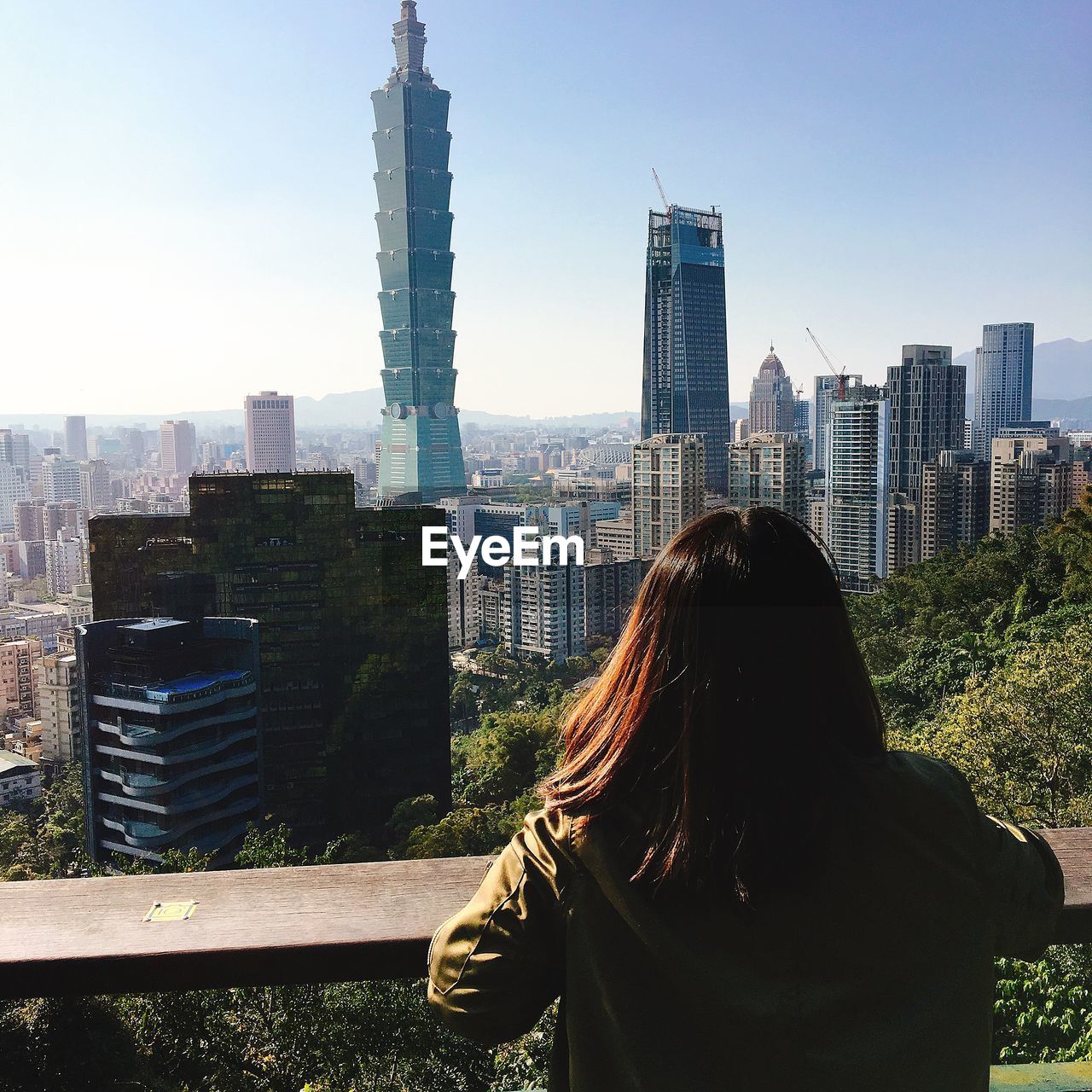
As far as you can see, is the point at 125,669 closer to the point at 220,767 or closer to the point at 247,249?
the point at 220,767

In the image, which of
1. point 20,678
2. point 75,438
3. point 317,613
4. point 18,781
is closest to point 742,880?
point 317,613

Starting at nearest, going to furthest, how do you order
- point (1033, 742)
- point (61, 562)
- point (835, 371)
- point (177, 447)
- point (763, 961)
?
point (763, 961), point (1033, 742), point (61, 562), point (177, 447), point (835, 371)

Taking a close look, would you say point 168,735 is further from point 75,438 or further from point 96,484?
point 75,438

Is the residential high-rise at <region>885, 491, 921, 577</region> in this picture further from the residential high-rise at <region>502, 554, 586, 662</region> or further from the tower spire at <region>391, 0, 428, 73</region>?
the tower spire at <region>391, 0, 428, 73</region>

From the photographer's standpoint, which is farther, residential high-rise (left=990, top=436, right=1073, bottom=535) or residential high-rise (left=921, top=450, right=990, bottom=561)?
residential high-rise (left=921, top=450, right=990, bottom=561)

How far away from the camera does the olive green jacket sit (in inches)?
10.8

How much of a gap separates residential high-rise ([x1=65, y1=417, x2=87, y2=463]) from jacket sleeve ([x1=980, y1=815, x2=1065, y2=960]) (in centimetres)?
2015

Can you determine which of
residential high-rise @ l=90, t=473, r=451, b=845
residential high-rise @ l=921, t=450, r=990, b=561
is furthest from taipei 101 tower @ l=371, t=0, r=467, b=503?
residential high-rise @ l=90, t=473, r=451, b=845

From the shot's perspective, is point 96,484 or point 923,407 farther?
point 923,407

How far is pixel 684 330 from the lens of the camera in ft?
85.0

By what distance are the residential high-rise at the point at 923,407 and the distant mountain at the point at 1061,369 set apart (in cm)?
752

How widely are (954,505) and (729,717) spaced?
15.0 metres

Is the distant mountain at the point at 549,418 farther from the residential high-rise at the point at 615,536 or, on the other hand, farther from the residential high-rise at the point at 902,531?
the residential high-rise at the point at 615,536

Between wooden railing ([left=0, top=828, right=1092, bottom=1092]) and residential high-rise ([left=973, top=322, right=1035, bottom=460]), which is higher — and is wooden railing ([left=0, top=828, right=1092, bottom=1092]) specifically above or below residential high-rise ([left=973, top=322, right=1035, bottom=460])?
below
